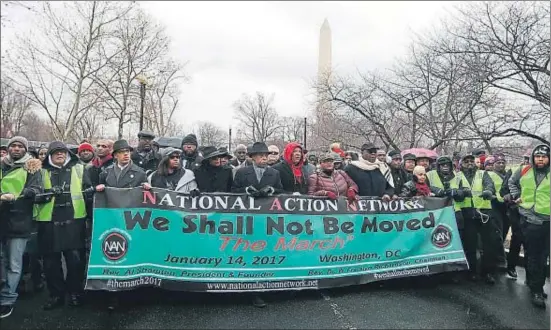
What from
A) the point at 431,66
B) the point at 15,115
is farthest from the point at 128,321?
the point at 15,115

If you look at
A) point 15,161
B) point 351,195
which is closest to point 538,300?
point 351,195

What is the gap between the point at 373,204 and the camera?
208 inches

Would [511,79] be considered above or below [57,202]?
above

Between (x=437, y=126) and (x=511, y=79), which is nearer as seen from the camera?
(x=511, y=79)

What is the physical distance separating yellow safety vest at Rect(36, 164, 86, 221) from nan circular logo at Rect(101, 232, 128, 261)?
547 mm

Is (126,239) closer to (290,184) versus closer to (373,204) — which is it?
(290,184)

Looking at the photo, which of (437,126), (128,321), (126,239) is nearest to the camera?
(128,321)

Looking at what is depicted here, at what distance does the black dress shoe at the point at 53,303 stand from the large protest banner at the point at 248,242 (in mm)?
598

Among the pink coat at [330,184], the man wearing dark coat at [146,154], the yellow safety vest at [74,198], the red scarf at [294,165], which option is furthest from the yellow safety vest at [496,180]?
the yellow safety vest at [74,198]

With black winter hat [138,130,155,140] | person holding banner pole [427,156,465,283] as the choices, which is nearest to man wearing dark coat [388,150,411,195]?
person holding banner pole [427,156,465,283]

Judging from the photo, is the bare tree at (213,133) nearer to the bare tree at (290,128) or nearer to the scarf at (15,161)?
the bare tree at (290,128)

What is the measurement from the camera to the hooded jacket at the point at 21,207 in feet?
14.1

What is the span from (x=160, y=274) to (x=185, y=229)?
554 millimetres

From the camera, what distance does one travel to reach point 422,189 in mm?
5719
